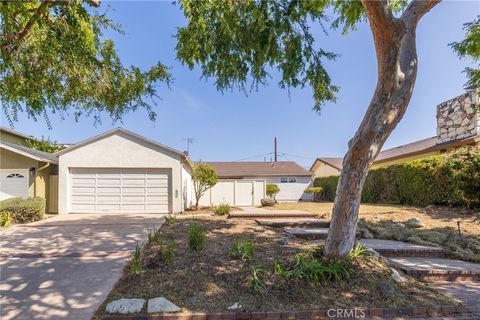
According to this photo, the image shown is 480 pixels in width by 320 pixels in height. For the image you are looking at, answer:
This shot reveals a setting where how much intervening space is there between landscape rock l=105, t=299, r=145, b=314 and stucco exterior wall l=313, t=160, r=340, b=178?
26436 mm

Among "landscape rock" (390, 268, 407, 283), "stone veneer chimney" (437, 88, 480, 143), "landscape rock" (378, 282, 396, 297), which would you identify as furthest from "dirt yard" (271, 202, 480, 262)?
"stone veneer chimney" (437, 88, 480, 143)

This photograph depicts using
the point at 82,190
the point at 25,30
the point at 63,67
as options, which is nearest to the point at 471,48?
the point at 63,67

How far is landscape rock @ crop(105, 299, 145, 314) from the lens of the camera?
145 inches

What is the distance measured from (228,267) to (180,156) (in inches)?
403

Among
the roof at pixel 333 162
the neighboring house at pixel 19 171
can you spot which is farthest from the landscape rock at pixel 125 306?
the roof at pixel 333 162

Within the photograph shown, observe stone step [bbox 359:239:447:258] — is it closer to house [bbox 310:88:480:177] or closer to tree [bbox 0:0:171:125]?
tree [bbox 0:0:171:125]

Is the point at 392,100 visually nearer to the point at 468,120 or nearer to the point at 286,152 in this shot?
the point at 468,120

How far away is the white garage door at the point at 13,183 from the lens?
13266 millimetres

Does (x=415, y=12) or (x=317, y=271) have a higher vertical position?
(x=415, y=12)

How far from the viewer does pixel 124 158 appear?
14.2 metres

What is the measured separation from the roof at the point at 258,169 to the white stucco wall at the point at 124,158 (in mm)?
12633

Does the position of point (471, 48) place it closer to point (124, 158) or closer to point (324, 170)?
point (124, 158)

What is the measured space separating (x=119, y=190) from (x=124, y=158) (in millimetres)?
1556

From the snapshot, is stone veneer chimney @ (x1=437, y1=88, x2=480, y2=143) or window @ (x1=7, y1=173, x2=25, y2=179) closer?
window @ (x1=7, y1=173, x2=25, y2=179)
